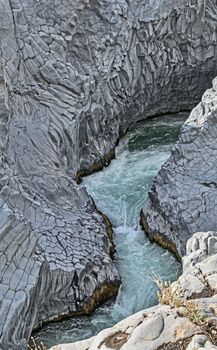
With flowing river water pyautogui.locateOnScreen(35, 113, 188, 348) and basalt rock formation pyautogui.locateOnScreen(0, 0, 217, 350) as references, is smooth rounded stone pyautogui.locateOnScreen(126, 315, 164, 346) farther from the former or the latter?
flowing river water pyautogui.locateOnScreen(35, 113, 188, 348)

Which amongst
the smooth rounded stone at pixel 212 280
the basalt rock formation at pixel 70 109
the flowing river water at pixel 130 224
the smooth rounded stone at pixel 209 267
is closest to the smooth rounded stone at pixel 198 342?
the smooth rounded stone at pixel 212 280

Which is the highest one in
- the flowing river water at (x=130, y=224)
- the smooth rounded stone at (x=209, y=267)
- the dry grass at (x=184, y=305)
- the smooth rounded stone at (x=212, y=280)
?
the dry grass at (x=184, y=305)

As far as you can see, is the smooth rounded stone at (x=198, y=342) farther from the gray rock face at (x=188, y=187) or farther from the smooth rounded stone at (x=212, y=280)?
the gray rock face at (x=188, y=187)

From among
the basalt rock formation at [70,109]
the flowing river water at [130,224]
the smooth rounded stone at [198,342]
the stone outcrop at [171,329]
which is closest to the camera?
the smooth rounded stone at [198,342]

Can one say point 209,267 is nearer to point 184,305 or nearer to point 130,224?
point 184,305

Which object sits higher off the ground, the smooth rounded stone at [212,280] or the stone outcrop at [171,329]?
Answer: the stone outcrop at [171,329]

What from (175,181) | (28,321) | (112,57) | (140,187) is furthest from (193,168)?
(28,321)
